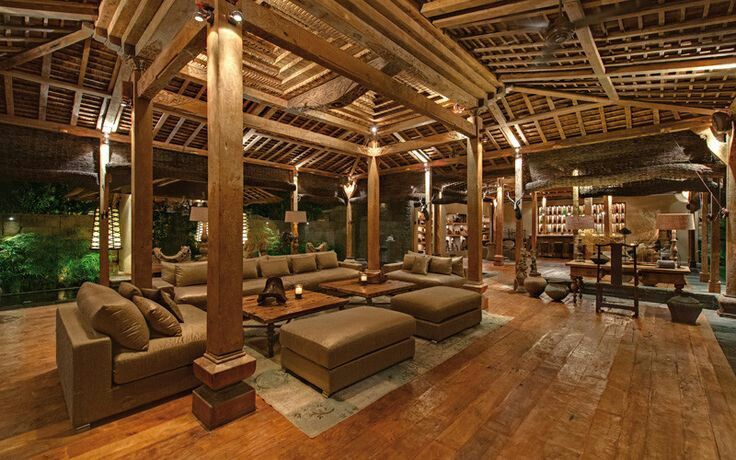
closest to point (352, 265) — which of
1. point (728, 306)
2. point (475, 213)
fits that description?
point (475, 213)

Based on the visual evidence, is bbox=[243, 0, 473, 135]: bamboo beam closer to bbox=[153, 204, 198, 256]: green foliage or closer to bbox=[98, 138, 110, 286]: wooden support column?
bbox=[98, 138, 110, 286]: wooden support column

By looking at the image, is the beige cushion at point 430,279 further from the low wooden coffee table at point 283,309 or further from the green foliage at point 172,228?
the green foliage at point 172,228

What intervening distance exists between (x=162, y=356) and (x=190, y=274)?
9.58 ft

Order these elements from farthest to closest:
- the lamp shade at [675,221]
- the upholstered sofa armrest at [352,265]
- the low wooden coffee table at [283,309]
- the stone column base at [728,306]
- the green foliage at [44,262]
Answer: the upholstered sofa armrest at [352,265], the green foliage at [44,262], the lamp shade at [675,221], the stone column base at [728,306], the low wooden coffee table at [283,309]

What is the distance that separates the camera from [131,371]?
235 centimetres

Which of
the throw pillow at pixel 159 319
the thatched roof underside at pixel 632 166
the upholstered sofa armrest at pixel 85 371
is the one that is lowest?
the upholstered sofa armrest at pixel 85 371

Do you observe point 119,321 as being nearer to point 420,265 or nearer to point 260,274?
point 260,274

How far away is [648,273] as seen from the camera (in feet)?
19.8

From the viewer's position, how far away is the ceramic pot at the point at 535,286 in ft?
20.7

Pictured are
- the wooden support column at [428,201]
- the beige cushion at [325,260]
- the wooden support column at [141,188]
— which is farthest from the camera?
the wooden support column at [428,201]

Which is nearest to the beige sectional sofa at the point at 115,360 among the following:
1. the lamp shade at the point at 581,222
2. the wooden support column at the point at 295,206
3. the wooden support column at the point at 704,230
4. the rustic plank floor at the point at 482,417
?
the rustic plank floor at the point at 482,417

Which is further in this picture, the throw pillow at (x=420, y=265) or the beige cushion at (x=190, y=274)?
the throw pillow at (x=420, y=265)

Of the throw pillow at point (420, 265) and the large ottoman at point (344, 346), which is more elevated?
the throw pillow at point (420, 265)

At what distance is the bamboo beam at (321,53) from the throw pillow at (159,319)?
2343mm
